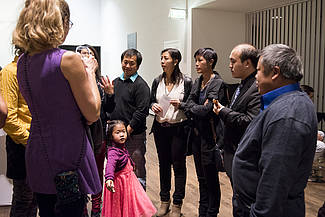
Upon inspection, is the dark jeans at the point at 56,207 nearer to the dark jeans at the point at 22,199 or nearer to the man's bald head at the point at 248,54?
the dark jeans at the point at 22,199

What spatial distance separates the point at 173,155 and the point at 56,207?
1819 mm

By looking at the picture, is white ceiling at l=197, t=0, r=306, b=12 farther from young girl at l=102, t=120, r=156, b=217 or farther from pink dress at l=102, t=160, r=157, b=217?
pink dress at l=102, t=160, r=157, b=217

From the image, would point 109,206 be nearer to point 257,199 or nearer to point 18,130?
point 18,130

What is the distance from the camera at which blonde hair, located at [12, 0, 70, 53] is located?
50.0 inches

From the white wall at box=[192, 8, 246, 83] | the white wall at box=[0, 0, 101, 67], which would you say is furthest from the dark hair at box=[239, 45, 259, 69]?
the white wall at box=[0, 0, 101, 67]

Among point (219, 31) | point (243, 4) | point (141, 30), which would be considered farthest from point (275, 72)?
point (141, 30)

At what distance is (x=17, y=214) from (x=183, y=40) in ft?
17.1

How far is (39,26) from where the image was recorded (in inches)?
50.0

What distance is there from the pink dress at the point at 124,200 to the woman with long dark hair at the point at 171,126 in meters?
0.50

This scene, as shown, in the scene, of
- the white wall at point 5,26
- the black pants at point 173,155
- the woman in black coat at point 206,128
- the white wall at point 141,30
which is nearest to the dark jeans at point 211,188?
the woman in black coat at point 206,128

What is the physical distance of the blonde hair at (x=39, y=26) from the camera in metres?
1.27

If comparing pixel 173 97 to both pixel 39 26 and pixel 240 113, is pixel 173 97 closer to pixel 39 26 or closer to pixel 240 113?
pixel 240 113

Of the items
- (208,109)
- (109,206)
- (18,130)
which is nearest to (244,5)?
(208,109)

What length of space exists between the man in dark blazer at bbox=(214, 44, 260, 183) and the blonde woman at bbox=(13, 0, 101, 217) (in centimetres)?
117
